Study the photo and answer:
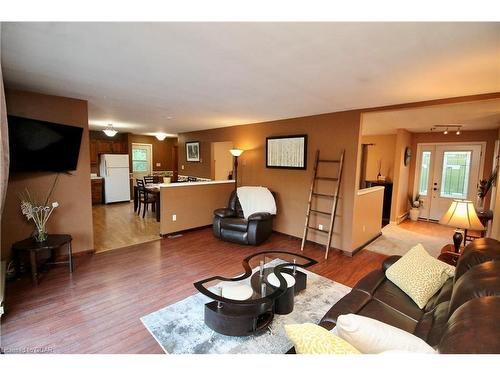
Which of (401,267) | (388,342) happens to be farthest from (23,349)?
(401,267)

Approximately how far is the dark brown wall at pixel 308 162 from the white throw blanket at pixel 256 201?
1.10ft

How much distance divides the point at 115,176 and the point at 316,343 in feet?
26.2

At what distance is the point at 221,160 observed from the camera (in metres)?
7.27

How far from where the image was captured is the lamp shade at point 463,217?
245 centimetres

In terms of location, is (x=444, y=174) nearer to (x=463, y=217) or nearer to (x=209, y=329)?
(x=463, y=217)

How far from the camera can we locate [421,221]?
255 inches

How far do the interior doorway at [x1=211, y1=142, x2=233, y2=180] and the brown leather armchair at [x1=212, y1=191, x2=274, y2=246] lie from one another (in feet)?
8.37

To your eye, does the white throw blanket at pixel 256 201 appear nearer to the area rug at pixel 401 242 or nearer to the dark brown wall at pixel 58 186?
the area rug at pixel 401 242

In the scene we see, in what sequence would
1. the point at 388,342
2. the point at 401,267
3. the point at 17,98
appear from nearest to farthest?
the point at 388,342, the point at 401,267, the point at 17,98

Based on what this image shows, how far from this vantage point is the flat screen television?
292 cm

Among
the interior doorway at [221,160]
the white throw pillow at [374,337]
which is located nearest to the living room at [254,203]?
the white throw pillow at [374,337]

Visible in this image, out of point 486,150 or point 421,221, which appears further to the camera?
point 421,221
